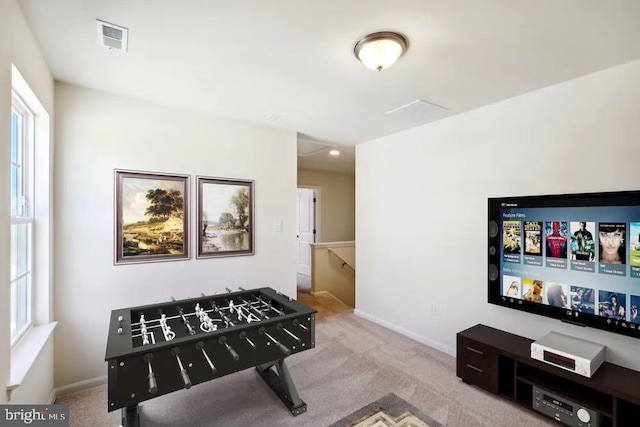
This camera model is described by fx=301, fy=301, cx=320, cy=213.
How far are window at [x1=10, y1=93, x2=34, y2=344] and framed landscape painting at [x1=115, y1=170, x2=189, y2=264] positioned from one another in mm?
571

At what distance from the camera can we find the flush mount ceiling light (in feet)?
5.68

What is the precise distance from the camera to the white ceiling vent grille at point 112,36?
5.52 feet

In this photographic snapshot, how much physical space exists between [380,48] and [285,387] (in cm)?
241

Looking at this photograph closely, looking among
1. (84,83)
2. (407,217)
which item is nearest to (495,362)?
(407,217)

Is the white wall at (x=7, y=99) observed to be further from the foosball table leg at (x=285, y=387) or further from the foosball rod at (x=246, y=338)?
the foosball table leg at (x=285, y=387)

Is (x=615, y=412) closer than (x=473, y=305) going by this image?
Yes

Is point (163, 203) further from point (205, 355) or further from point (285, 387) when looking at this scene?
point (285, 387)

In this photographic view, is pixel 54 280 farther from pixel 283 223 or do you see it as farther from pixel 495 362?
pixel 495 362

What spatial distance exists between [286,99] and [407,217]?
1934 millimetres

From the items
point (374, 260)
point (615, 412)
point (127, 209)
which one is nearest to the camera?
point (615, 412)

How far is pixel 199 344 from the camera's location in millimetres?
1650

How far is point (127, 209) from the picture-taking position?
2.65 meters

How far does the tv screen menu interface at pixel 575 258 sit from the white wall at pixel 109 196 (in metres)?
2.52

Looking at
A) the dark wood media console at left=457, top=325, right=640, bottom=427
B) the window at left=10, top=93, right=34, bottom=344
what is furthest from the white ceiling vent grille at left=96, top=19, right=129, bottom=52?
the dark wood media console at left=457, top=325, right=640, bottom=427
